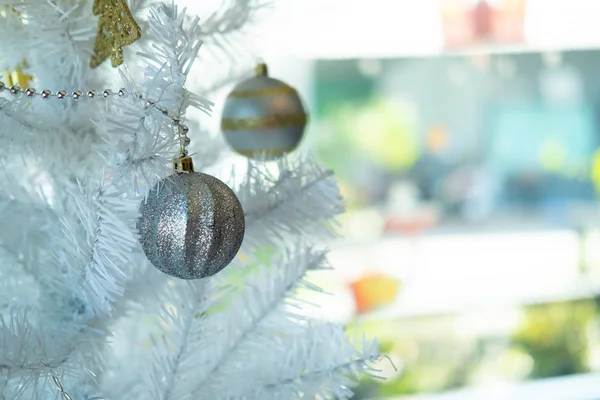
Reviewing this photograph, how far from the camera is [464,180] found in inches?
60.2

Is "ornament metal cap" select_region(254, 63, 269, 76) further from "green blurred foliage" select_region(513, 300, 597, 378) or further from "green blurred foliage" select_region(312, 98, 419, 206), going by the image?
"green blurred foliage" select_region(513, 300, 597, 378)

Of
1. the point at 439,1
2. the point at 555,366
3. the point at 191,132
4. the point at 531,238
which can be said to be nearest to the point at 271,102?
the point at 191,132

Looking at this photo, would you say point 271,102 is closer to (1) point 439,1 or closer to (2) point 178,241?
(2) point 178,241

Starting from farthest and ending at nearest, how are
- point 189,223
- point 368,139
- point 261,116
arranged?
A: point 368,139
point 261,116
point 189,223

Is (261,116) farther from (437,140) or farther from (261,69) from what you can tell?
(437,140)

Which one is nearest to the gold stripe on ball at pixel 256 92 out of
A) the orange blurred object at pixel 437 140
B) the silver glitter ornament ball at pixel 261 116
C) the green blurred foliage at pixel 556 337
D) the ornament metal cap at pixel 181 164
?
the silver glitter ornament ball at pixel 261 116

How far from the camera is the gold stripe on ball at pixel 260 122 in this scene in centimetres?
51

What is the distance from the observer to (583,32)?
1504 mm

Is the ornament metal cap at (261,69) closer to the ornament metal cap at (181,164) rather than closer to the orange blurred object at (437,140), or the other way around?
the ornament metal cap at (181,164)

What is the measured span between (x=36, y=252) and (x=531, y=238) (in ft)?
4.16

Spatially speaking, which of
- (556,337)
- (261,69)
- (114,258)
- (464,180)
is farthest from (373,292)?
(114,258)

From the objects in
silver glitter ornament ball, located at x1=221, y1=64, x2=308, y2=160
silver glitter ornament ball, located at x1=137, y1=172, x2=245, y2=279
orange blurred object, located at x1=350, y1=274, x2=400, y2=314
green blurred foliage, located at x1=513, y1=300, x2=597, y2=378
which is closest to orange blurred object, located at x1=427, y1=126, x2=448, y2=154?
orange blurred object, located at x1=350, y1=274, x2=400, y2=314

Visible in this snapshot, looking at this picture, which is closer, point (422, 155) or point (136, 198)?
point (136, 198)

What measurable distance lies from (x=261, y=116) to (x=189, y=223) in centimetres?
20
